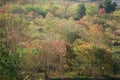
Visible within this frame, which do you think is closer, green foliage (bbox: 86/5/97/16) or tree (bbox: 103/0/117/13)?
green foliage (bbox: 86/5/97/16)

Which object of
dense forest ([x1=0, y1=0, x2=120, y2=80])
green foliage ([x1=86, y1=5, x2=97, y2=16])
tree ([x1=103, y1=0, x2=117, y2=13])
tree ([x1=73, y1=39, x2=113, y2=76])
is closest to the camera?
dense forest ([x1=0, y1=0, x2=120, y2=80])

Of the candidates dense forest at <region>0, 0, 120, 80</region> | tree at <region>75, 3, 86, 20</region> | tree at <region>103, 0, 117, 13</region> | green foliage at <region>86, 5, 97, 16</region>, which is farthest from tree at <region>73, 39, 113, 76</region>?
tree at <region>103, 0, 117, 13</region>

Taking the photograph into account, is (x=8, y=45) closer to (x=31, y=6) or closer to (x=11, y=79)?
(x=11, y=79)

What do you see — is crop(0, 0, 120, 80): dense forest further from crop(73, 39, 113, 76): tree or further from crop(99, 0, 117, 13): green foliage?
crop(99, 0, 117, 13): green foliage

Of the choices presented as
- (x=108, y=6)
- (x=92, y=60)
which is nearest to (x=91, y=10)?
(x=108, y=6)

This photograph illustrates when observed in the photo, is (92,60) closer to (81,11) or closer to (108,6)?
(81,11)

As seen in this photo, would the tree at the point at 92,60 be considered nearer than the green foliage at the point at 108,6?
Yes

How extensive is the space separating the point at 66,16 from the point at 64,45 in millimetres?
16807

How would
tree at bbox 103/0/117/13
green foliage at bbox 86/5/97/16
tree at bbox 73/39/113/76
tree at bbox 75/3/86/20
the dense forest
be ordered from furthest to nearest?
tree at bbox 103/0/117/13 < green foliage at bbox 86/5/97/16 < tree at bbox 75/3/86/20 < tree at bbox 73/39/113/76 < the dense forest

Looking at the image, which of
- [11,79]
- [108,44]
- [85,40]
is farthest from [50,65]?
[11,79]

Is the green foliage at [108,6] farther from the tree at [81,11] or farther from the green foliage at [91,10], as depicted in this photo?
the tree at [81,11]

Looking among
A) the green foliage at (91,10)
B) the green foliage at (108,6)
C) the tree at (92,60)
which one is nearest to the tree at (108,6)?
the green foliage at (108,6)

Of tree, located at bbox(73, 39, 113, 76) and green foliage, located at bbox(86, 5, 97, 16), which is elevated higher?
green foliage, located at bbox(86, 5, 97, 16)

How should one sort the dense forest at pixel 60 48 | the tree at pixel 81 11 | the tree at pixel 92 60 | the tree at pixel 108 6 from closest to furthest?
the dense forest at pixel 60 48, the tree at pixel 92 60, the tree at pixel 81 11, the tree at pixel 108 6
